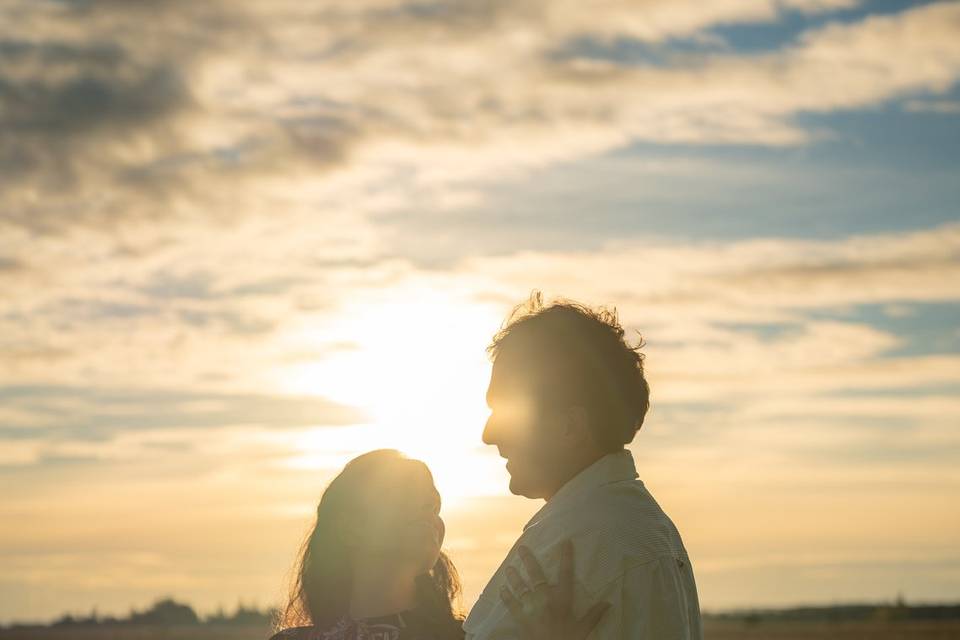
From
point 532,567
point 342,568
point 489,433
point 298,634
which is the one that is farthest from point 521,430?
point 298,634

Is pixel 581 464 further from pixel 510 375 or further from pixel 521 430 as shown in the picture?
pixel 510 375

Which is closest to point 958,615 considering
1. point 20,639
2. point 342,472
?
point 20,639

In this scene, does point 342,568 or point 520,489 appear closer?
point 520,489

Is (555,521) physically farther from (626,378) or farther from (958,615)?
(958,615)

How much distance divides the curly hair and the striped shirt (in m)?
0.22

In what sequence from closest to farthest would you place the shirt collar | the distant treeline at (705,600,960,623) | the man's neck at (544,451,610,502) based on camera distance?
the shirt collar
the man's neck at (544,451,610,502)
the distant treeline at (705,600,960,623)

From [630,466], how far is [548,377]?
336 mm

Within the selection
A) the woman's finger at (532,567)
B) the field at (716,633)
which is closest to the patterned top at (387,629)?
the woman's finger at (532,567)

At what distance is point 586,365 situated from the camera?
3455mm

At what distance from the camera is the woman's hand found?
3070mm

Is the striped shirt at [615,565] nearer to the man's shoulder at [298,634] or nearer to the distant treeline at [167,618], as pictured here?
the man's shoulder at [298,634]

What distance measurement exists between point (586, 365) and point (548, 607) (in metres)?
0.72

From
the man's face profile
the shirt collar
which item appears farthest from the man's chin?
the shirt collar

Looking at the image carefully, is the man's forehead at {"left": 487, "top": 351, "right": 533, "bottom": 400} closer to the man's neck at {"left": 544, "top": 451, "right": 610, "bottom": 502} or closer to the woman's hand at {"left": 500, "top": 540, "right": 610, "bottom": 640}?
the man's neck at {"left": 544, "top": 451, "right": 610, "bottom": 502}
